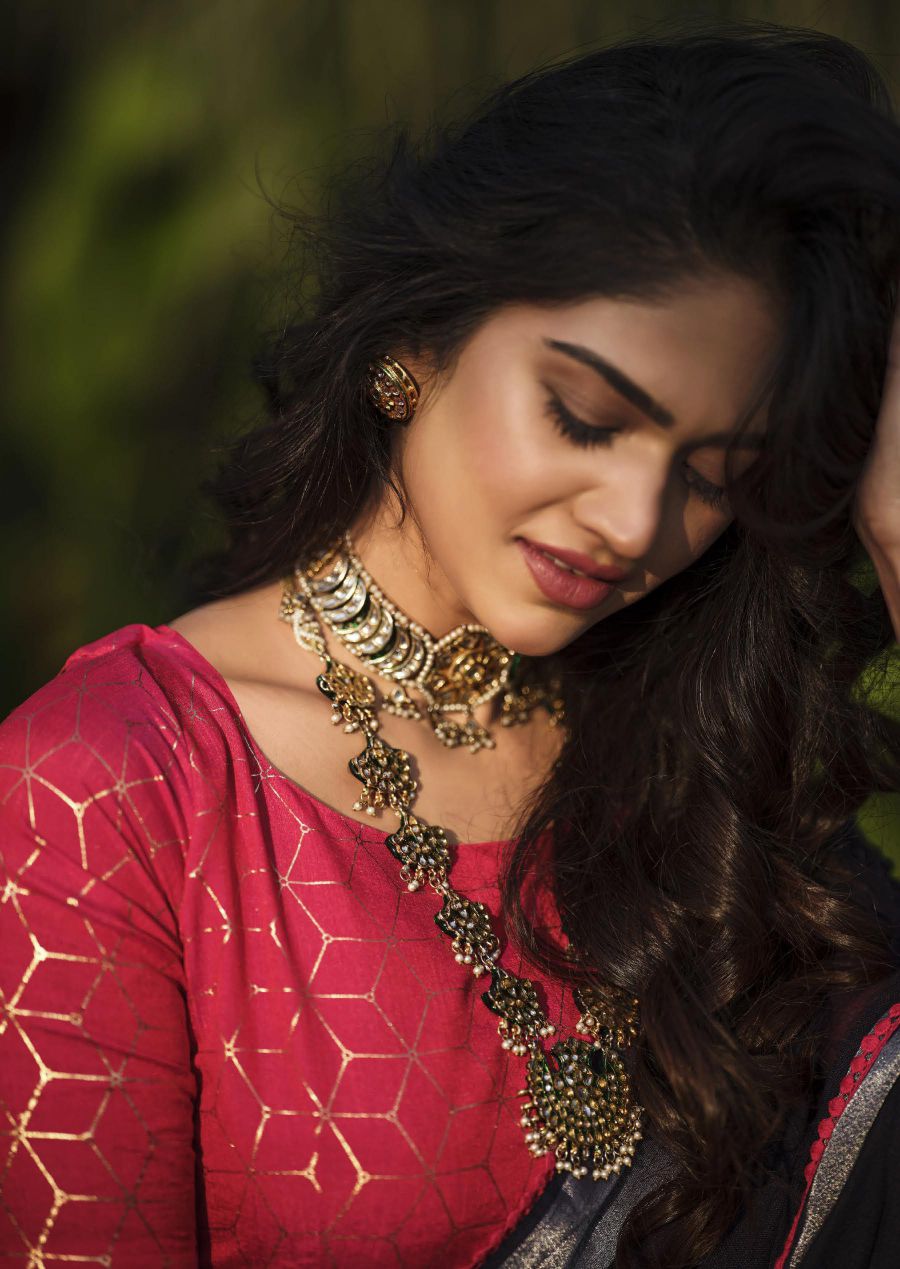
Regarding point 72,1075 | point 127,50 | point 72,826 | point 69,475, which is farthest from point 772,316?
point 127,50

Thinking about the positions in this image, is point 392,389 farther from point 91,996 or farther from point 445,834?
point 91,996

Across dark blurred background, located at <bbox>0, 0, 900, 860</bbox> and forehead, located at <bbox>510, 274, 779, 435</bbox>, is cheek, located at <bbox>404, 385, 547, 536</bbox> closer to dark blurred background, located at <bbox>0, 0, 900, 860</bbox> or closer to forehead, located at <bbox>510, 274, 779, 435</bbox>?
forehead, located at <bbox>510, 274, 779, 435</bbox>

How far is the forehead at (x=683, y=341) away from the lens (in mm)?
1282

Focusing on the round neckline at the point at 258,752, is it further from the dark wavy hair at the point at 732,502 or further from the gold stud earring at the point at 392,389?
the gold stud earring at the point at 392,389

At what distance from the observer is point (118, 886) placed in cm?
125

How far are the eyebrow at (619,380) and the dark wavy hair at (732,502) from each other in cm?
6

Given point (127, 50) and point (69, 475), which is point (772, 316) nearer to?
point (69, 475)

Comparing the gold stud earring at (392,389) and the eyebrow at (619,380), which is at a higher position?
the gold stud earring at (392,389)

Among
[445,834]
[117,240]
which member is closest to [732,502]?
[445,834]

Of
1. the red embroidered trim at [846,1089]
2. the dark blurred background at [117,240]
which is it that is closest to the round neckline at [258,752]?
the red embroidered trim at [846,1089]

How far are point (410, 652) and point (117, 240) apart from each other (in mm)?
1607

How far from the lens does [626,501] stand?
132cm

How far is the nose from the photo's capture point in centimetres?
132

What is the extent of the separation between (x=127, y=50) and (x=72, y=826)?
7.05 ft
